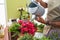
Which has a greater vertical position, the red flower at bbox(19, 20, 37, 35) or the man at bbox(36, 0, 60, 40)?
the man at bbox(36, 0, 60, 40)

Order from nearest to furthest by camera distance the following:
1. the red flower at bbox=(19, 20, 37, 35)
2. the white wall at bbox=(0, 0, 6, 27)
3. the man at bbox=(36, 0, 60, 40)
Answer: the man at bbox=(36, 0, 60, 40) < the red flower at bbox=(19, 20, 37, 35) < the white wall at bbox=(0, 0, 6, 27)

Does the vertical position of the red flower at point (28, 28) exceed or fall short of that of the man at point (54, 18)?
it falls short

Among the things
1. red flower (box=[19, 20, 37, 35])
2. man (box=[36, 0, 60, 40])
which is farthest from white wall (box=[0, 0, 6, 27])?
man (box=[36, 0, 60, 40])

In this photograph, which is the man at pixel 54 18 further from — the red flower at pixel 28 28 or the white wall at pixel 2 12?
the white wall at pixel 2 12

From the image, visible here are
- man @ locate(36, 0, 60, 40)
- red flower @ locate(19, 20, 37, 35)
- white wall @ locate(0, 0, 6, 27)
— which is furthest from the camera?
white wall @ locate(0, 0, 6, 27)

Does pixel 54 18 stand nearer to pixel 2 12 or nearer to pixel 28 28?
pixel 28 28

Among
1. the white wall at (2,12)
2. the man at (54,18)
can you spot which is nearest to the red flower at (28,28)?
the man at (54,18)

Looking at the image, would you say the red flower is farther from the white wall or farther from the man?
the white wall

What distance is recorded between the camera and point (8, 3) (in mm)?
2479

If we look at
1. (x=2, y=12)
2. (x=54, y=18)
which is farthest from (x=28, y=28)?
(x=2, y=12)

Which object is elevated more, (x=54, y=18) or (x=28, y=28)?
(x=54, y=18)

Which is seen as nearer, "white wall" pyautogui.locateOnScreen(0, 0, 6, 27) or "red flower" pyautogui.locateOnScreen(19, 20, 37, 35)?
"red flower" pyautogui.locateOnScreen(19, 20, 37, 35)

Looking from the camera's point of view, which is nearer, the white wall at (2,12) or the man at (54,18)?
the man at (54,18)

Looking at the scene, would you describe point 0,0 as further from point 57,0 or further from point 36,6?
point 57,0
